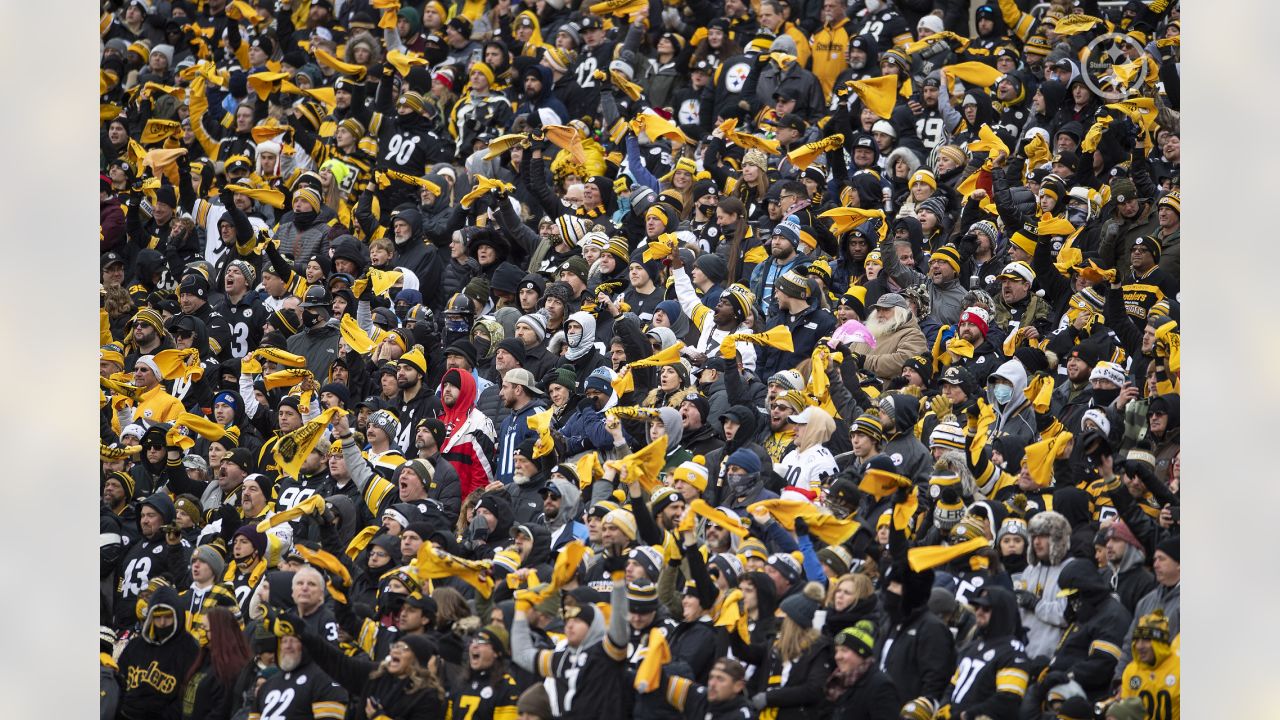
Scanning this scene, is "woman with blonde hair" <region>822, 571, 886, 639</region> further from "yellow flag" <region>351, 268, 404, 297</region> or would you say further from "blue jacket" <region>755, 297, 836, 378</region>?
"yellow flag" <region>351, 268, 404, 297</region>

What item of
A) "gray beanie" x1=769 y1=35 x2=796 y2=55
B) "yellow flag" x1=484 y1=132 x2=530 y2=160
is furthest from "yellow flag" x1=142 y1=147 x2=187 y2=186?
"gray beanie" x1=769 y1=35 x2=796 y2=55

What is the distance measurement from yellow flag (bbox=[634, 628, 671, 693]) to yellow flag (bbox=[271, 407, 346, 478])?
385cm

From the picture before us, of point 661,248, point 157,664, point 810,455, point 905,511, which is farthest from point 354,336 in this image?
point 905,511

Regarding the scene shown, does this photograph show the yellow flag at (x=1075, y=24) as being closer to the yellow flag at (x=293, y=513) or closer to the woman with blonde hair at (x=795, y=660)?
the yellow flag at (x=293, y=513)

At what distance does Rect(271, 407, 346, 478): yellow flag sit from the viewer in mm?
12391

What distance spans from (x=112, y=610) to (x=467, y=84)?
8.28 metres

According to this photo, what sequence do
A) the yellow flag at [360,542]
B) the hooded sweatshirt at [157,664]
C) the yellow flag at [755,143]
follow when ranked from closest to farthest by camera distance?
the hooded sweatshirt at [157,664], the yellow flag at [360,542], the yellow flag at [755,143]

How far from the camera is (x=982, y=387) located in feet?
39.7

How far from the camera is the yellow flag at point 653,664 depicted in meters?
9.02

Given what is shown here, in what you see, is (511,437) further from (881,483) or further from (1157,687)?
(1157,687)

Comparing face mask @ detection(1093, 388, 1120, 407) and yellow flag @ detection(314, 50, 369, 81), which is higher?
face mask @ detection(1093, 388, 1120, 407)

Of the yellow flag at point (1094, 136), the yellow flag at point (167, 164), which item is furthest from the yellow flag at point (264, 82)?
the yellow flag at point (1094, 136)

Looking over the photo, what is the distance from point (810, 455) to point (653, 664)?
2550 millimetres

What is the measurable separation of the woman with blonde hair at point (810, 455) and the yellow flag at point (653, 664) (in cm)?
199
